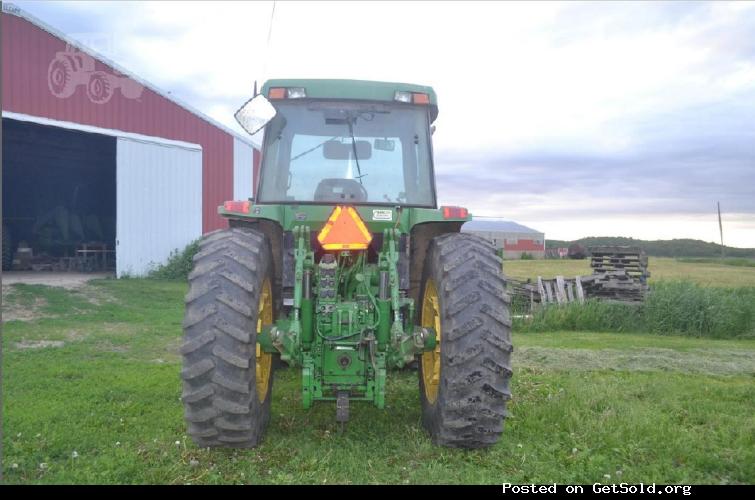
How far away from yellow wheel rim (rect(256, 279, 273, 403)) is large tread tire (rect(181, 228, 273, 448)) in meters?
0.38

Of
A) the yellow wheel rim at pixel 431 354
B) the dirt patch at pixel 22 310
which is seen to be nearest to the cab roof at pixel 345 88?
the yellow wheel rim at pixel 431 354

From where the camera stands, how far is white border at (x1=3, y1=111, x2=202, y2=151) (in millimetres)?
13288

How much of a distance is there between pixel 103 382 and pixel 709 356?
27.0 feet

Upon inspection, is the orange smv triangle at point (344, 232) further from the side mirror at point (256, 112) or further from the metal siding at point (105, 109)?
the metal siding at point (105, 109)

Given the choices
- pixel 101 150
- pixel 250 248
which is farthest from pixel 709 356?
pixel 101 150

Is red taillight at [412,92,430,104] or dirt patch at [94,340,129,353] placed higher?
red taillight at [412,92,430,104]

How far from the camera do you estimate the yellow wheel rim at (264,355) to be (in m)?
4.36

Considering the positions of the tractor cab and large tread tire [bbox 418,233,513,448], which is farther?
the tractor cab

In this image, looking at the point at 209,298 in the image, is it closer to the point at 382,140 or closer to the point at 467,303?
the point at 467,303

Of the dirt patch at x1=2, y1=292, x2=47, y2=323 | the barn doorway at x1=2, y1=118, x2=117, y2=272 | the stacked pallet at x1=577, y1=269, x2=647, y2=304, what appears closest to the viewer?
the dirt patch at x1=2, y1=292, x2=47, y2=323

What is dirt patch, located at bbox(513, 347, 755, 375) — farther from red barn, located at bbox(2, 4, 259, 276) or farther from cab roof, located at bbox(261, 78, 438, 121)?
red barn, located at bbox(2, 4, 259, 276)

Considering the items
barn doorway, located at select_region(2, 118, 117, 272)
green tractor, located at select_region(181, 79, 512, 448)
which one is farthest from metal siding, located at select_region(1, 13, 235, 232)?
green tractor, located at select_region(181, 79, 512, 448)

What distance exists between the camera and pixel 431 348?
417 cm

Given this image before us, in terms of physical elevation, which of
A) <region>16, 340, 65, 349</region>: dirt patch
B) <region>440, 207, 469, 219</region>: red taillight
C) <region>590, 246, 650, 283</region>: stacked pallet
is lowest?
<region>16, 340, 65, 349</region>: dirt patch
